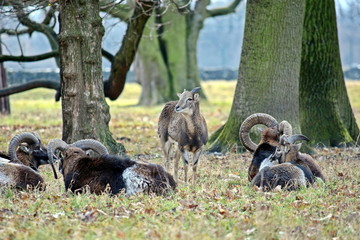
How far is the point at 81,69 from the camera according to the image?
16.2 meters

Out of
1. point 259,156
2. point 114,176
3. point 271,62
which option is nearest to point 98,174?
point 114,176

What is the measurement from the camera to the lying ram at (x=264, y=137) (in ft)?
45.5

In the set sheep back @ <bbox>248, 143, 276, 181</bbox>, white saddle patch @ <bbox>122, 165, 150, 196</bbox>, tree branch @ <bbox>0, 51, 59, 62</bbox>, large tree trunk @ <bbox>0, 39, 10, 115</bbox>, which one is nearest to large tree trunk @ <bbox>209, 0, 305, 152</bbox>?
sheep back @ <bbox>248, 143, 276, 181</bbox>

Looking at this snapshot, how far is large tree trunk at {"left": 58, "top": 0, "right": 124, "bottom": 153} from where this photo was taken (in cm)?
1602

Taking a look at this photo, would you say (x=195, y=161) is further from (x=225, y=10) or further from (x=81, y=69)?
A: (x=225, y=10)

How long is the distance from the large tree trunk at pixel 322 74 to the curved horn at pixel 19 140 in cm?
781

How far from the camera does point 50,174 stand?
14703 mm

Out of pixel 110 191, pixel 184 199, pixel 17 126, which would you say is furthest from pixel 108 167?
pixel 17 126

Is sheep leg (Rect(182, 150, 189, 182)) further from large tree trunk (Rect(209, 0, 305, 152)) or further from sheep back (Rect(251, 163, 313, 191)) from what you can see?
large tree trunk (Rect(209, 0, 305, 152))

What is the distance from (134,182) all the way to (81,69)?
5005 mm

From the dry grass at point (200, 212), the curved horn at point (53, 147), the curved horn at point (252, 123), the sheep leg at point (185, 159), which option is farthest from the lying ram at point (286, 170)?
the curved horn at point (53, 147)

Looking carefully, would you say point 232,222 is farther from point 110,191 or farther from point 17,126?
point 17,126

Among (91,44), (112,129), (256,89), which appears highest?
(91,44)

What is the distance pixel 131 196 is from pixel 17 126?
45.9 ft
